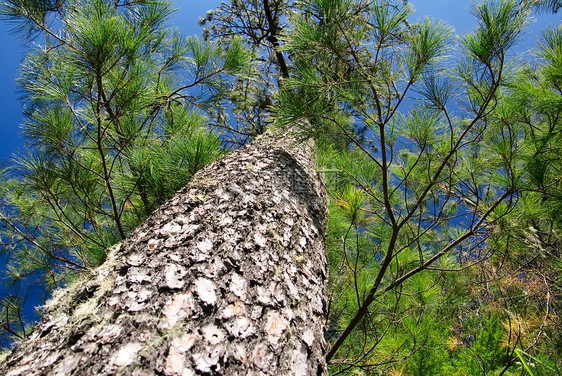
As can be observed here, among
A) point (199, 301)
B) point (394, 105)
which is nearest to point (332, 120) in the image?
point (394, 105)

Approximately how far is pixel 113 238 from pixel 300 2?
4.85ft

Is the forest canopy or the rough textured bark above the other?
the forest canopy

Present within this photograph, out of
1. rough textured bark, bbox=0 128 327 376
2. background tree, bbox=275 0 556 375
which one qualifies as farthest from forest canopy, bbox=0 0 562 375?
rough textured bark, bbox=0 128 327 376

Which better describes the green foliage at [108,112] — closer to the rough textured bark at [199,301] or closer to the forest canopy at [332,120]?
the forest canopy at [332,120]

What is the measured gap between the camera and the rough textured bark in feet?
1.90

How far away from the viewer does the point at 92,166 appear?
179cm

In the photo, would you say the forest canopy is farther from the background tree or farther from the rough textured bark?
the rough textured bark

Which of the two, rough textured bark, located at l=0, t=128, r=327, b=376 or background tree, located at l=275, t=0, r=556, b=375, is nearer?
rough textured bark, located at l=0, t=128, r=327, b=376

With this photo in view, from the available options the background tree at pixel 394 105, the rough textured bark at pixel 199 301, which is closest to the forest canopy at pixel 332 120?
the background tree at pixel 394 105

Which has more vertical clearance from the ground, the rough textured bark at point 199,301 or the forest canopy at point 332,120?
the forest canopy at point 332,120

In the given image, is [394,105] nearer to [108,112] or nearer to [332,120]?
[332,120]

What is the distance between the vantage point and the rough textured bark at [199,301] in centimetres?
58

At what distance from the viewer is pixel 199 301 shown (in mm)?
698

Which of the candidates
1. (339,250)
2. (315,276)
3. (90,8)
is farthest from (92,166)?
(339,250)
